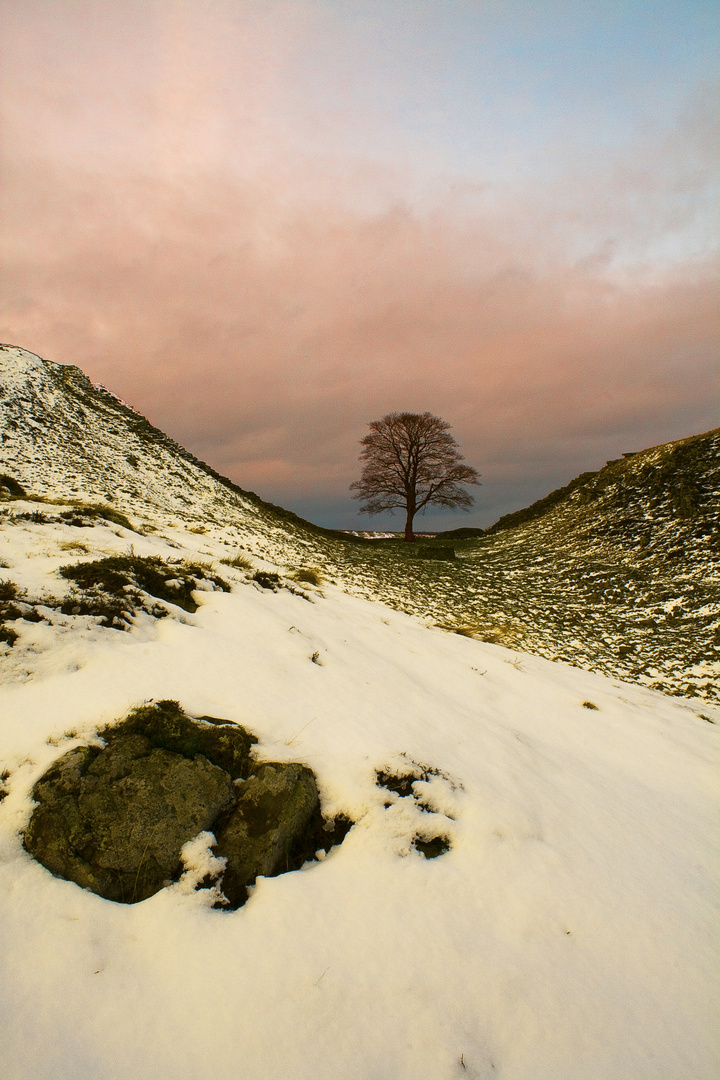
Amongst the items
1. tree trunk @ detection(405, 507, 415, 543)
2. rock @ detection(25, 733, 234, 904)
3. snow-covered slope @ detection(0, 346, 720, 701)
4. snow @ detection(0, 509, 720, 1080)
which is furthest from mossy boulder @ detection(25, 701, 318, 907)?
tree trunk @ detection(405, 507, 415, 543)

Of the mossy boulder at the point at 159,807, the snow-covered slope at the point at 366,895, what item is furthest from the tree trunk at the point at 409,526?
the mossy boulder at the point at 159,807

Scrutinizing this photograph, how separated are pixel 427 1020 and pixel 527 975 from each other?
2.45 ft

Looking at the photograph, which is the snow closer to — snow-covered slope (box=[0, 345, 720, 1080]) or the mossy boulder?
snow-covered slope (box=[0, 345, 720, 1080])

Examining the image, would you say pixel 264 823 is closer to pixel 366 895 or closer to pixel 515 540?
pixel 366 895

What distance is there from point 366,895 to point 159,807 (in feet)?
5.43

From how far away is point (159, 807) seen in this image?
3.36 metres

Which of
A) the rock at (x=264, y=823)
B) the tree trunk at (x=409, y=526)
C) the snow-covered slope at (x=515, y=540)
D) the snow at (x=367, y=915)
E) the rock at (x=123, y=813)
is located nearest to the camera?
the snow at (x=367, y=915)

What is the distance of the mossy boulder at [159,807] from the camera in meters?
2.99

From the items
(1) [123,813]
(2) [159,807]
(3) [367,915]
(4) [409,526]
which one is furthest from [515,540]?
(1) [123,813]

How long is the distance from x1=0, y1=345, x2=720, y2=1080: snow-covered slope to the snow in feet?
0.04

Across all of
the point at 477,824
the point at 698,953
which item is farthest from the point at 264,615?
the point at 698,953

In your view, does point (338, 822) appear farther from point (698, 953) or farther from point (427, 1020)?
point (698, 953)

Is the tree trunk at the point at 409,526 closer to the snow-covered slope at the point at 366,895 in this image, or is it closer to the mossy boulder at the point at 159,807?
the snow-covered slope at the point at 366,895

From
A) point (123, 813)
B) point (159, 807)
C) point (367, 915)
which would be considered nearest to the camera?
point (367, 915)
